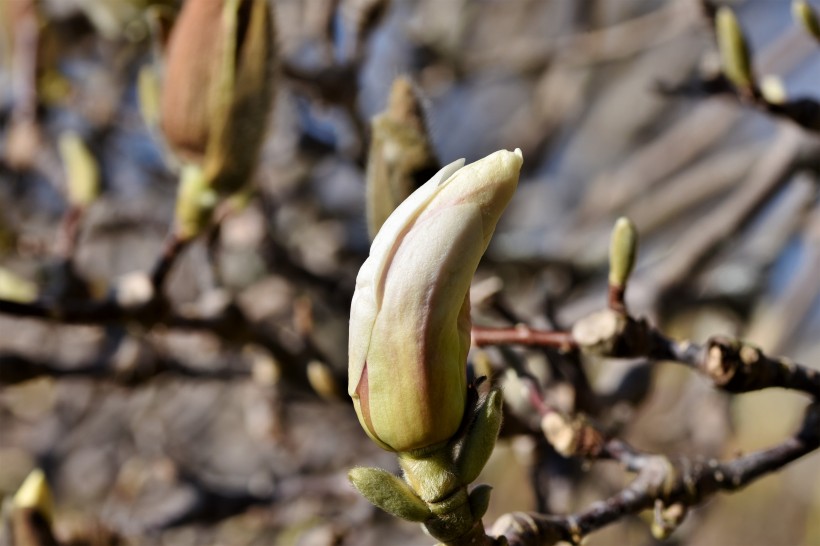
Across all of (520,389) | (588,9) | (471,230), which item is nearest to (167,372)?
(520,389)

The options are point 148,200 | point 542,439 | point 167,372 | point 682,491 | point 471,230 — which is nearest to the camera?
point 471,230

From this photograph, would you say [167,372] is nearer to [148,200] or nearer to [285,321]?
[285,321]

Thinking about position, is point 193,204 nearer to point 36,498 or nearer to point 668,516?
point 36,498

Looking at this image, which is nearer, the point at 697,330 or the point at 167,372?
the point at 167,372

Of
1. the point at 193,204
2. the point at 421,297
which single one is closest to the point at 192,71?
the point at 193,204

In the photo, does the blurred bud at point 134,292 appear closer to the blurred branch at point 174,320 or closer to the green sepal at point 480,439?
the blurred branch at point 174,320

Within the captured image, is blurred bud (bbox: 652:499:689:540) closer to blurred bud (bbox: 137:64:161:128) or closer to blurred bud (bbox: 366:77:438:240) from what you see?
blurred bud (bbox: 366:77:438:240)
